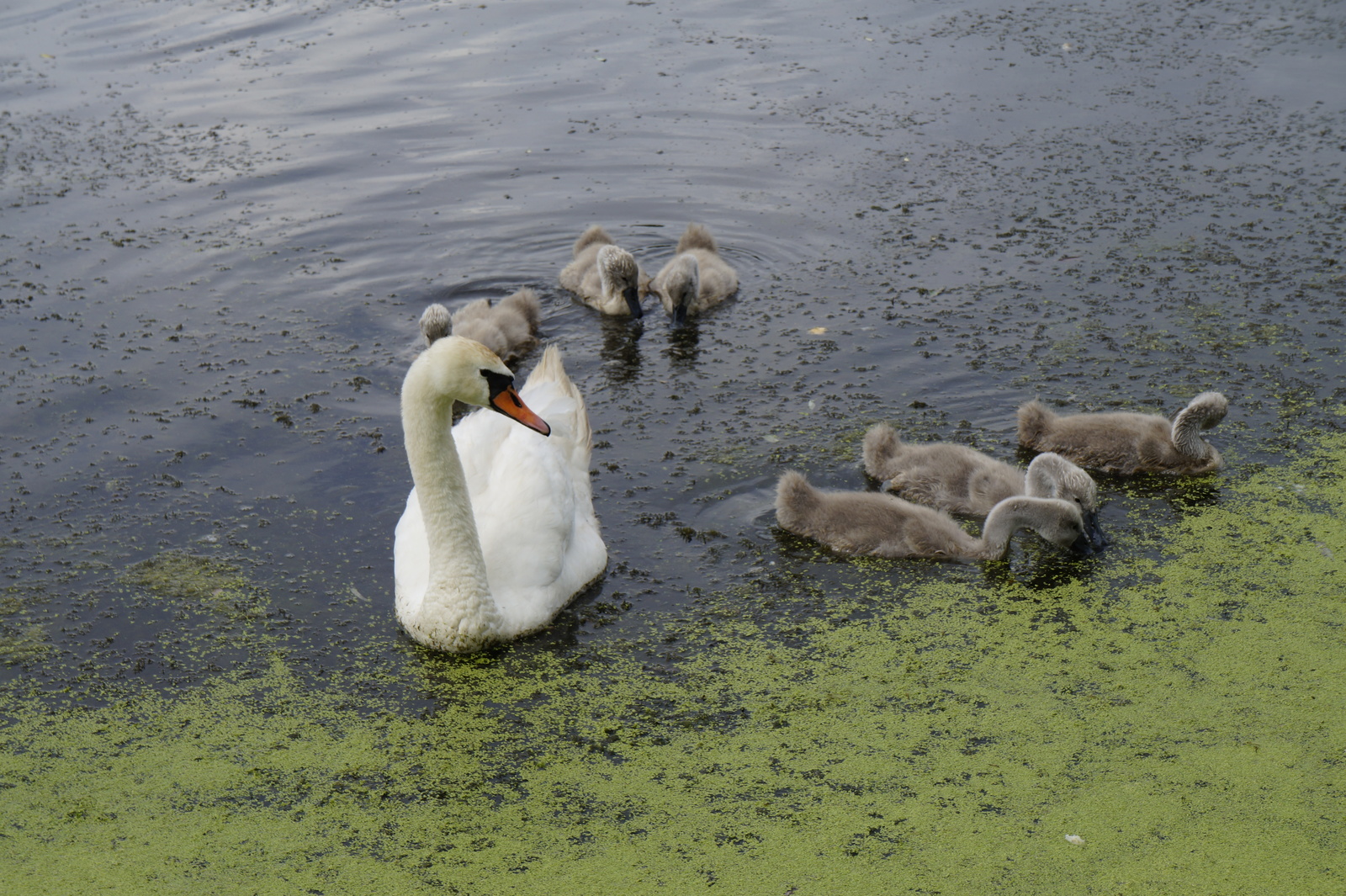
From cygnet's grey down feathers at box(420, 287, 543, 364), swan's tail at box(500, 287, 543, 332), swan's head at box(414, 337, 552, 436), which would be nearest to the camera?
swan's head at box(414, 337, 552, 436)

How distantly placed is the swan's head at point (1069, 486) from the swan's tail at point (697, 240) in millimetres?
4029

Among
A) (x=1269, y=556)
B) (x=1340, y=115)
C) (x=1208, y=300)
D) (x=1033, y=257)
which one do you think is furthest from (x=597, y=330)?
(x=1340, y=115)

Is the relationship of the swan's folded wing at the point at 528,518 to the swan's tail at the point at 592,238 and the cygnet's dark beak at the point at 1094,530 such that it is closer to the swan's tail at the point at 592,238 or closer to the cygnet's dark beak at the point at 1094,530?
the cygnet's dark beak at the point at 1094,530

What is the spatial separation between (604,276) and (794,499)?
334 centimetres

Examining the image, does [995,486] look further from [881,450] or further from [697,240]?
[697,240]

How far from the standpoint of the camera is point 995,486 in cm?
591

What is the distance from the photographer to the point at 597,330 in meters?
8.69

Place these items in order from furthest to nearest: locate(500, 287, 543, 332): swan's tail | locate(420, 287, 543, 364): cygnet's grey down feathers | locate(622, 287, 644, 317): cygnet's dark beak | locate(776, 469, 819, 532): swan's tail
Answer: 1. locate(622, 287, 644, 317): cygnet's dark beak
2. locate(500, 287, 543, 332): swan's tail
3. locate(420, 287, 543, 364): cygnet's grey down feathers
4. locate(776, 469, 819, 532): swan's tail

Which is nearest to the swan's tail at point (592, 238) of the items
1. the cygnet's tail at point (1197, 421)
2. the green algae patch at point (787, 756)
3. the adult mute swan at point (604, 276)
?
the adult mute swan at point (604, 276)

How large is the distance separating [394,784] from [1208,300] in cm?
613

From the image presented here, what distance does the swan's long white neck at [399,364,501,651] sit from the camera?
504 centimetres

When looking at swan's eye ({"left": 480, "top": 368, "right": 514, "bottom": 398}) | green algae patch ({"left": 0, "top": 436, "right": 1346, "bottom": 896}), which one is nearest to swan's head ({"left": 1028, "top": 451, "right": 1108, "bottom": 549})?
green algae patch ({"left": 0, "top": 436, "right": 1346, "bottom": 896})

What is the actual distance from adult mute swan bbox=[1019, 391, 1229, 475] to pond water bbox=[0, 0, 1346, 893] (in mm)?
144

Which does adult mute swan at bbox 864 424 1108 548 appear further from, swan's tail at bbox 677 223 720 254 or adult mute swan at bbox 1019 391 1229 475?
swan's tail at bbox 677 223 720 254
